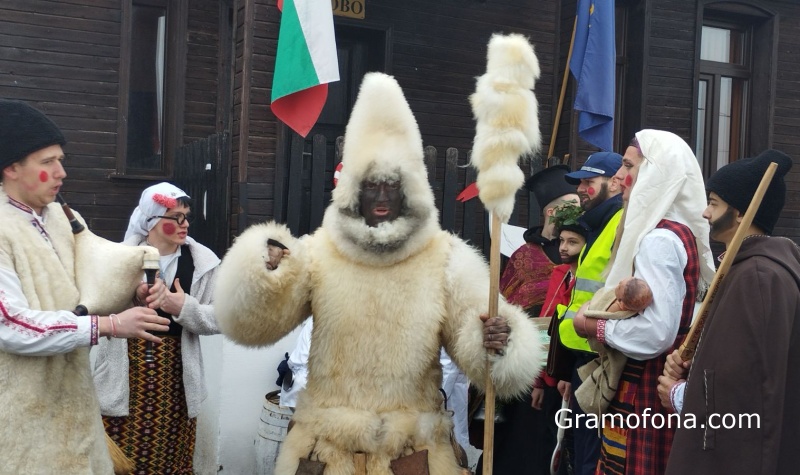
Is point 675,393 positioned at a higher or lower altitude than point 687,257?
lower

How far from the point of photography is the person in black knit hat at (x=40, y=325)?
9.32 ft

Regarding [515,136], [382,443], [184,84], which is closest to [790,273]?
[515,136]

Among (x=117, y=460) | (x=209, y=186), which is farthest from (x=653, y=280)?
(x=209, y=186)

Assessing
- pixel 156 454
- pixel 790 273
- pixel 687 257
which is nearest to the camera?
pixel 790 273

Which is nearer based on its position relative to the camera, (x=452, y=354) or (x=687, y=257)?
(x=687, y=257)

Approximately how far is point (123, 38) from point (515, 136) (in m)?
5.89

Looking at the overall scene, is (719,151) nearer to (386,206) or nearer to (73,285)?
(386,206)

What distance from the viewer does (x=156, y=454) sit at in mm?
4070

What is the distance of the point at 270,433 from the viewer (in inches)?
195

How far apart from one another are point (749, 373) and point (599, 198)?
2.05 m

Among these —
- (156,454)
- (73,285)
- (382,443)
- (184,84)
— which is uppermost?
(184,84)

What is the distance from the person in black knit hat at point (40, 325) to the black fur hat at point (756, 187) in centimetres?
217

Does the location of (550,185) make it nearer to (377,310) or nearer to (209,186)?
(377,310)

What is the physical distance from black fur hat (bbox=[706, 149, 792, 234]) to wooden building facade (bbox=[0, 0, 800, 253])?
13.3 ft
